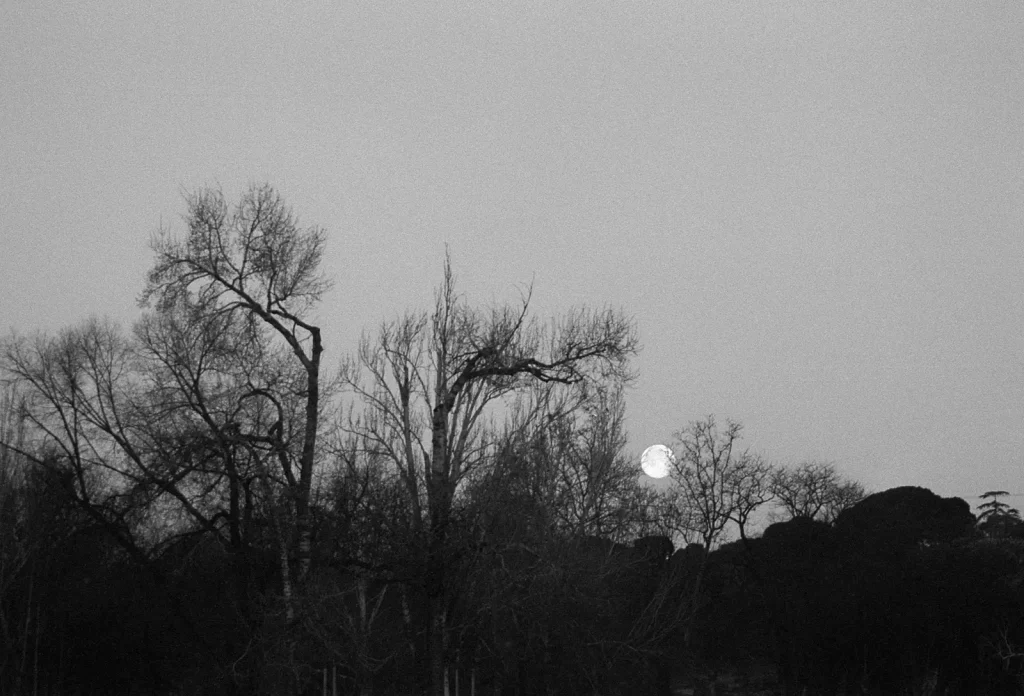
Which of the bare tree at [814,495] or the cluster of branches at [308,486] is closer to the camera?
the cluster of branches at [308,486]

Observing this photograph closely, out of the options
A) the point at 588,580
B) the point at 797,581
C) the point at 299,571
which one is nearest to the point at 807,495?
the point at 797,581

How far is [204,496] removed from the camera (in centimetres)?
2491

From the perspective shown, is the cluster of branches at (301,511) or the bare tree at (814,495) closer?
the cluster of branches at (301,511)

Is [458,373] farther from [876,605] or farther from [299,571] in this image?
[876,605]

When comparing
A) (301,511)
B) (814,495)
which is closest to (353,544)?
(301,511)

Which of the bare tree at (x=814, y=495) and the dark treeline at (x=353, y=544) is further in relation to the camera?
the bare tree at (x=814, y=495)

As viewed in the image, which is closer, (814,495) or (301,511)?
(301,511)

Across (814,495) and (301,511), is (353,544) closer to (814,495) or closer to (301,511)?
(301,511)

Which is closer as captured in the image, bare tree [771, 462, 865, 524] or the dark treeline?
→ the dark treeline

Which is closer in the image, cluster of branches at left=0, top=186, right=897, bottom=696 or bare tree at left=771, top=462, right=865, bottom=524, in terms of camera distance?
Result: cluster of branches at left=0, top=186, right=897, bottom=696

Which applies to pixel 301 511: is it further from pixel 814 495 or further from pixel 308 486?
pixel 814 495

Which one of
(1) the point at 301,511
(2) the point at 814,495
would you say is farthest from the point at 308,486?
(2) the point at 814,495

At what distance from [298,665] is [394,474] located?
5098 millimetres

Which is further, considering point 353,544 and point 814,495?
point 814,495
